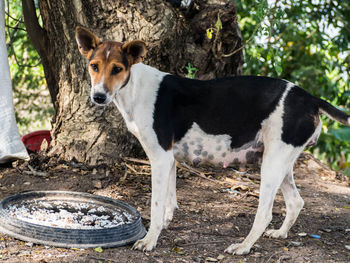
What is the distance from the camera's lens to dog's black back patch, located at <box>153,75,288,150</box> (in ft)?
12.2

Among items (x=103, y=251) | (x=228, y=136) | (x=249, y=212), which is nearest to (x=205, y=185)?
(x=249, y=212)

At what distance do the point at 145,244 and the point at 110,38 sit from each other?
252cm

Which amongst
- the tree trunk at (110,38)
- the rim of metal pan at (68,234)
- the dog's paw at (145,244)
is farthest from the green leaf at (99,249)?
the tree trunk at (110,38)

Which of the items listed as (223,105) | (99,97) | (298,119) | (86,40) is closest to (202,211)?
(223,105)

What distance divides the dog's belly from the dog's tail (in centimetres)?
56

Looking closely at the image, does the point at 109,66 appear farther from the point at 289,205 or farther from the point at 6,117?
the point at 6,117

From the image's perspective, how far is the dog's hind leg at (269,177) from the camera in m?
3.66

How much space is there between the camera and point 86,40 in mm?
3576

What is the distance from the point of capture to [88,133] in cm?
532

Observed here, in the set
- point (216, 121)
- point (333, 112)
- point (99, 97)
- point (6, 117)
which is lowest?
point (6, 117)

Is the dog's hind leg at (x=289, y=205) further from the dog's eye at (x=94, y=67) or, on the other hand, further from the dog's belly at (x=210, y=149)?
the dog's eye at (x=94, y=67)

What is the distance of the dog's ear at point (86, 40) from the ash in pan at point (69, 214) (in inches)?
55.5

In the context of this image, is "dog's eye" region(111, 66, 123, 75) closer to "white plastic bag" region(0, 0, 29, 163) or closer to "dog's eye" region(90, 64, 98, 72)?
"dog's eye" region(90, 64, 98, 72)

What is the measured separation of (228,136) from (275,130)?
0.38 metres
